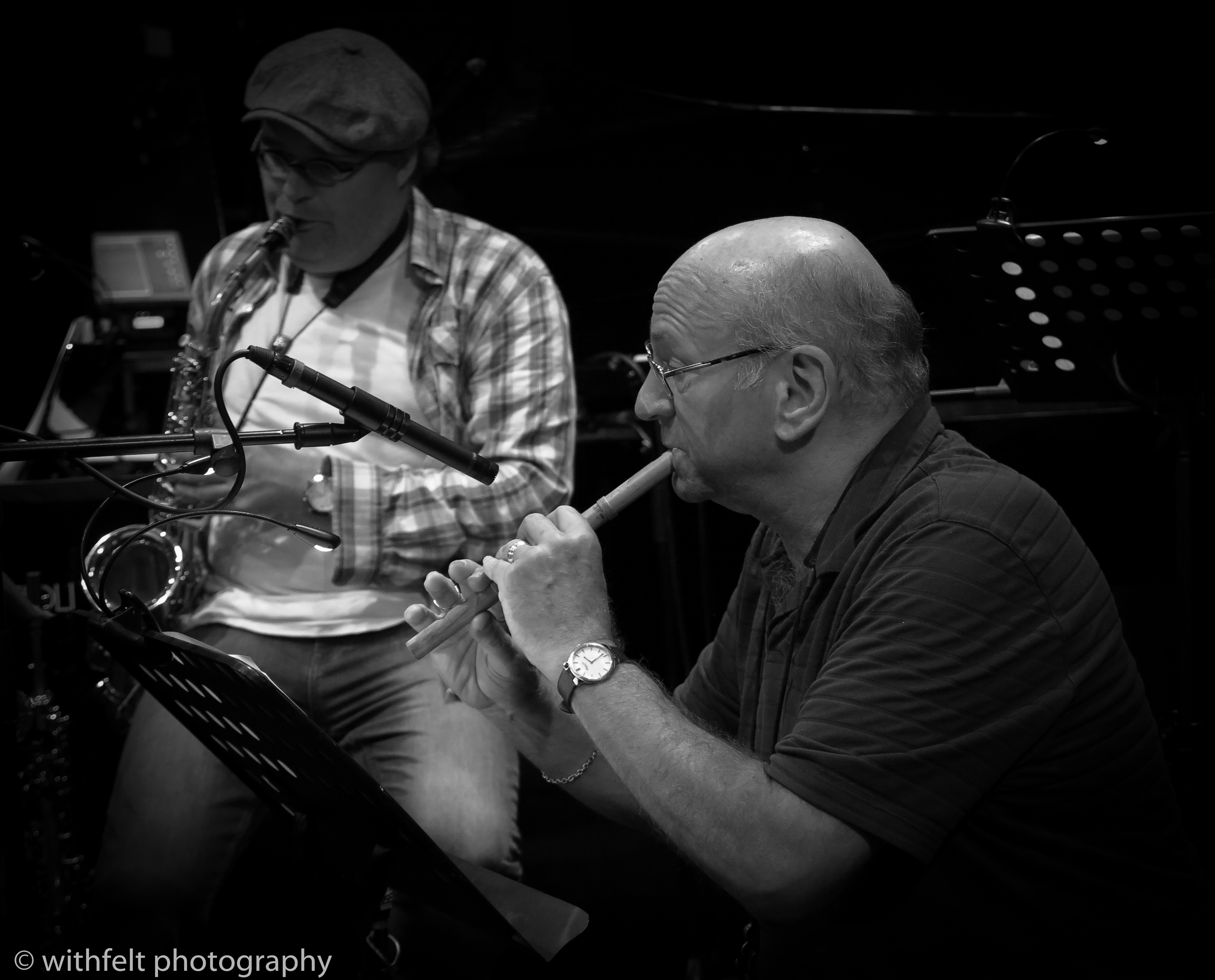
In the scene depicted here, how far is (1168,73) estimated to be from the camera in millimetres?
4105

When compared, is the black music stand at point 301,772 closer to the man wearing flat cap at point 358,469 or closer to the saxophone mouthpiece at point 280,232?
the man wearing flat cap at point 358,469

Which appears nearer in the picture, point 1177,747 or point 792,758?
point 792,758

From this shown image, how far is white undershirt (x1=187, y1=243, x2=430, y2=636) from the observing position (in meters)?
2.24

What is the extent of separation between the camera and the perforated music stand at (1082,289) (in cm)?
226

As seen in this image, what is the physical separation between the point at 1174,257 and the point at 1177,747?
3.68ft

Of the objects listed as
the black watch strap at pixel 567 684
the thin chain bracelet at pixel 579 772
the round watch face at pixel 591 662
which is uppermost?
the round watch face at pixel 591 662

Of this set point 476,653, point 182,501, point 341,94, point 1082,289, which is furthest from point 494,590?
point 1082,289

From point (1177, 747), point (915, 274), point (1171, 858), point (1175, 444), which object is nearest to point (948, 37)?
point (915, 274)

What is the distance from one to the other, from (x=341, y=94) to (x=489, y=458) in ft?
2.57

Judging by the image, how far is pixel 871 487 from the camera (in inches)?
59.5

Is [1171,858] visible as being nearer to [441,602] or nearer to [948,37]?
[441,602]

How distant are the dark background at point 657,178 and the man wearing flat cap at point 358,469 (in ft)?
1.10

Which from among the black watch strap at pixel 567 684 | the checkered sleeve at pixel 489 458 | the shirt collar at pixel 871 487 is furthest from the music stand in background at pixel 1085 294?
the black watch strap at pixel 567 684

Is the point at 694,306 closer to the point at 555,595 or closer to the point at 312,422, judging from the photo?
the point at 555,595
